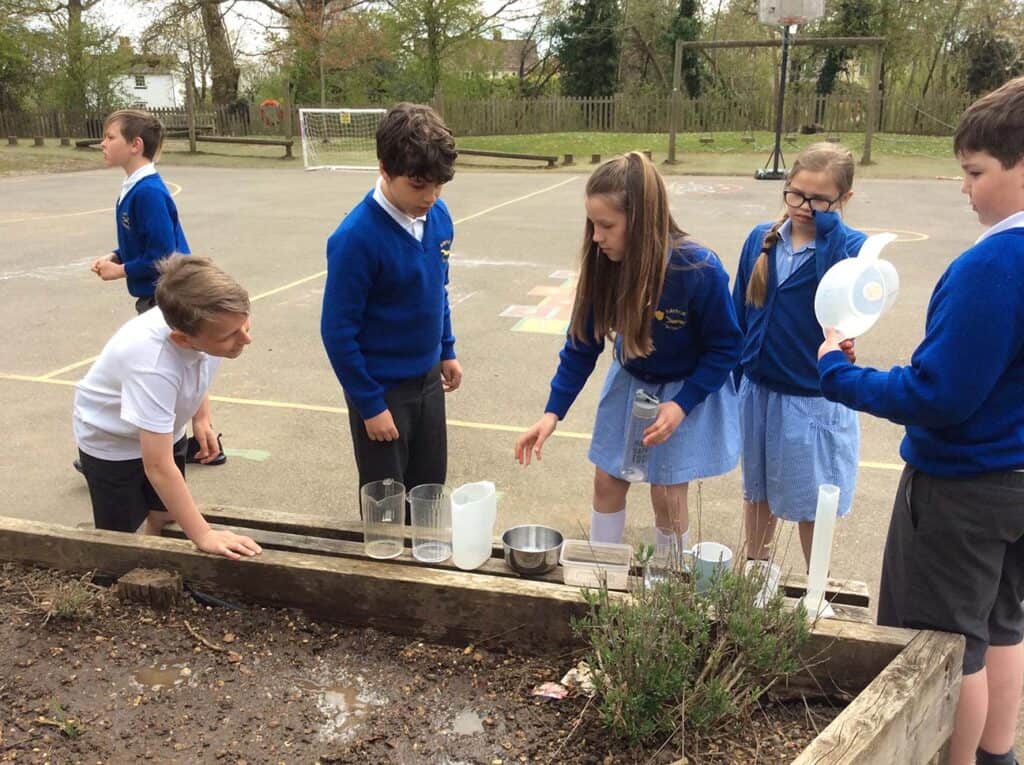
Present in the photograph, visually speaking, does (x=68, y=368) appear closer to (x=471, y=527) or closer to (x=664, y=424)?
(x=471, y=527)

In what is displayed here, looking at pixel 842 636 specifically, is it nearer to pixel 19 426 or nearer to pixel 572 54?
pixel 19 426

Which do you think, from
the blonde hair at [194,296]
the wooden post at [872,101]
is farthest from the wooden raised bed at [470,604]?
the wooden post at [872,101]

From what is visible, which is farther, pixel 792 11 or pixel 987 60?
pixel 987 60

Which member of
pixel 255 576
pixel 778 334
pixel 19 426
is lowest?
pixel 19 426

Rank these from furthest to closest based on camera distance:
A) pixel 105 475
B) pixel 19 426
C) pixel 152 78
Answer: pixel 152 78, pixel 19 426, pixel 105 475

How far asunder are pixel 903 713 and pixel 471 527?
1.16 meters

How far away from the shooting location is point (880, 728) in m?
1.63

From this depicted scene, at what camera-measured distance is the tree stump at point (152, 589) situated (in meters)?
2.31

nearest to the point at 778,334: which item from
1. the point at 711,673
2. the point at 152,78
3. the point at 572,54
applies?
the point at 711,673

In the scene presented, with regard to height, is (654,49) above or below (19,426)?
above

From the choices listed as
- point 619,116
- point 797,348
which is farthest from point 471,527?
point 619,116

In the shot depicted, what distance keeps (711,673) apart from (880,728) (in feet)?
1.15

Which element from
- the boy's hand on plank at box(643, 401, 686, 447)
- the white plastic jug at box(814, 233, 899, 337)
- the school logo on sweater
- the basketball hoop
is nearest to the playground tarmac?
the boy's hand on plank at box(643, 401, 686, 447)

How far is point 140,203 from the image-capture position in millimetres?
4133
